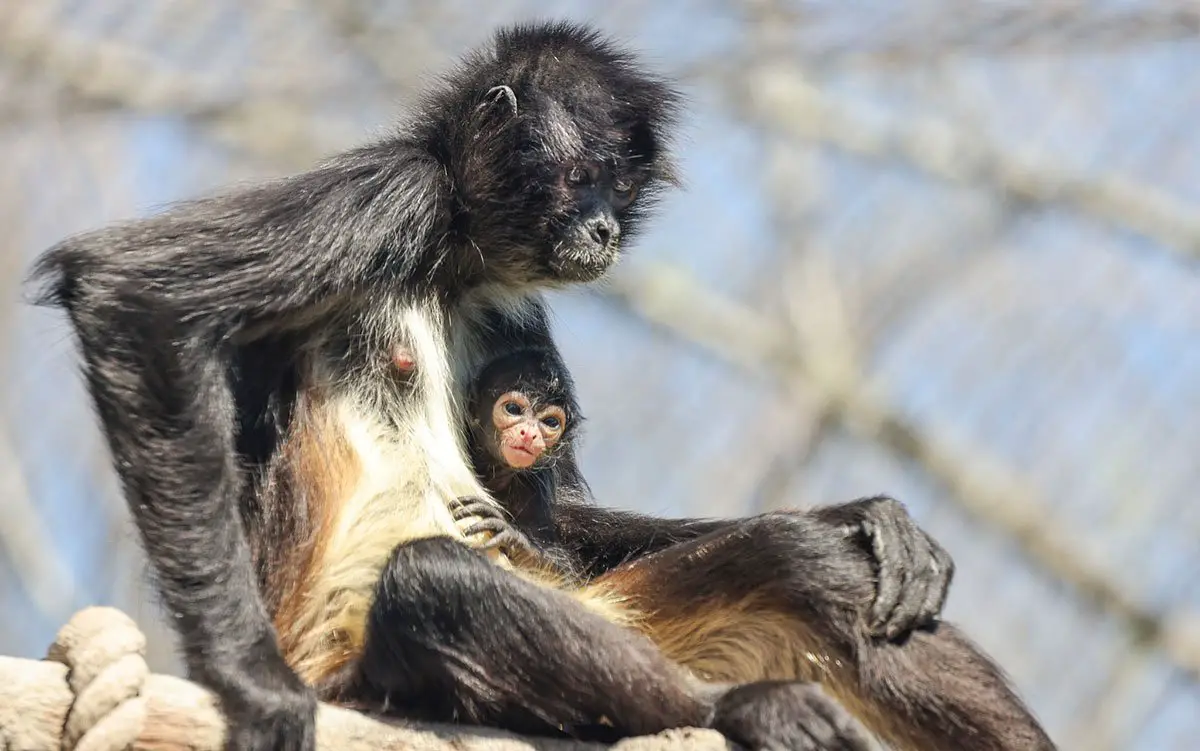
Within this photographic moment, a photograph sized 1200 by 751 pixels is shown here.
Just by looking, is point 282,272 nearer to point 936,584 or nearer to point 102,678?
point 102,678

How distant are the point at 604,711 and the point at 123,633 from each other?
1395 millimetres

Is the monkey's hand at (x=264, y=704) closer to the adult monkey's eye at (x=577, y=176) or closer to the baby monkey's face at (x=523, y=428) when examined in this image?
the baby monkey's face at (x=523, y=428)

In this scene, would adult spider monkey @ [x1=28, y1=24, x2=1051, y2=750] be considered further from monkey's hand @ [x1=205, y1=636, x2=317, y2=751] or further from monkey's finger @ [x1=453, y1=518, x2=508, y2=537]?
monkey's finger @ [x1=453, y1=518, x2=508, y2=537]

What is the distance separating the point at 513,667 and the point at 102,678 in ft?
3.99

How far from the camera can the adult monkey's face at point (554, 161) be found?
18.8 ft

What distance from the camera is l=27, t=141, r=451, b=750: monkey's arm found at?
4.27 meters

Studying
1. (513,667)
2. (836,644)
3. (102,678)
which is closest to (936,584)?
(836,644)

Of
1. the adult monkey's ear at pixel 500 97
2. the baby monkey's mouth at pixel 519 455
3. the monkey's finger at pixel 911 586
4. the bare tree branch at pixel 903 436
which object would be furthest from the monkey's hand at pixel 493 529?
the bare tree branch at pixel 903 436

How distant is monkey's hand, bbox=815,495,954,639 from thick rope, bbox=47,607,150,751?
2242 mm

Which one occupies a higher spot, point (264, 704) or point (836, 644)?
point (836, 644)

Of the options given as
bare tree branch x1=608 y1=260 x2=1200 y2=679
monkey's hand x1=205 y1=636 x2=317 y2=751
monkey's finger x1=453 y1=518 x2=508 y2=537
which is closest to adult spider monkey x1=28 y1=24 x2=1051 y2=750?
monkey's hand x1=205 y1=636 x2=317 y2=751

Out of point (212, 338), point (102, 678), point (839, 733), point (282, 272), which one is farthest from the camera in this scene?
point (282, 272)

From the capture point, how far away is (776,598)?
16.4ft

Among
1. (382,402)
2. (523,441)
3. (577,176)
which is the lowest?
(382,402)
